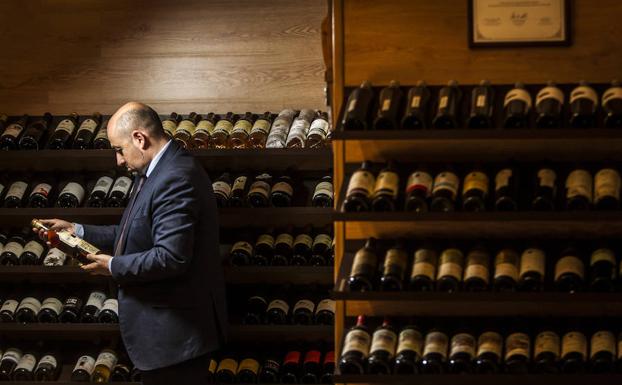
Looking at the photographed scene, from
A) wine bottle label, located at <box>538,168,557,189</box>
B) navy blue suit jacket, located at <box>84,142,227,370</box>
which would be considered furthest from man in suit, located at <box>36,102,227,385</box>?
wine bottle label, located at <box>538,168,557,189</box>

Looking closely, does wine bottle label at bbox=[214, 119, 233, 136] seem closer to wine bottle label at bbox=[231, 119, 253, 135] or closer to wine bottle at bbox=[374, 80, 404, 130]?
A: wine bottle label at bbox=[231, 119, 253, 135]

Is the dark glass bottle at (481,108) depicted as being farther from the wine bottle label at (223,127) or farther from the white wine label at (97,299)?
the white wine label at (97,299)

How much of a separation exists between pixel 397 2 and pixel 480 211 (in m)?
0.80

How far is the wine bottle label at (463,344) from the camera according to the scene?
3.67 meters

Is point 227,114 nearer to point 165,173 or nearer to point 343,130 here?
point 165,173

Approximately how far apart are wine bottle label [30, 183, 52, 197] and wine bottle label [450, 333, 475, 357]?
2129mm

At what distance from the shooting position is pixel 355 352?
364 centimetres

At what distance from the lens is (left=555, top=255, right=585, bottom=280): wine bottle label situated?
364 cm

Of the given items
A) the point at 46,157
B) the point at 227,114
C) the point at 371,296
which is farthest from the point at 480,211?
the point at 46,157

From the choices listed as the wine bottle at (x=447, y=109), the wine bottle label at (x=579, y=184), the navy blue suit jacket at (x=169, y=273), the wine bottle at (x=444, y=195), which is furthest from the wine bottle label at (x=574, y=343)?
the navy blue suit jacket at (x=169, y=273)

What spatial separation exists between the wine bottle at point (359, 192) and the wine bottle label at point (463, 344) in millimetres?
523

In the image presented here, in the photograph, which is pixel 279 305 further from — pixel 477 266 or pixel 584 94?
pixel 584 94

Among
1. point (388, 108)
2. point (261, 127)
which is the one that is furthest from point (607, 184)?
point (261, 127)

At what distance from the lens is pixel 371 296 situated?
3.65 meters
